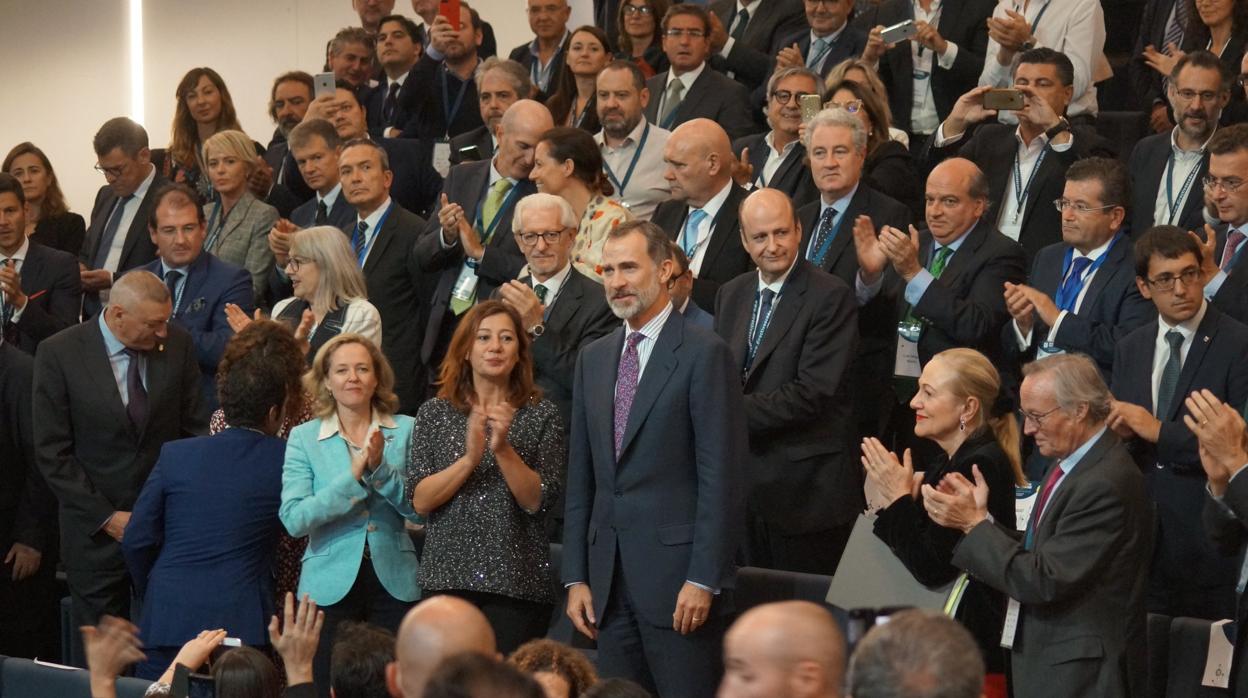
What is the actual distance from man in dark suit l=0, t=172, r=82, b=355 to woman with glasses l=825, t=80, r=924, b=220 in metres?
3.25

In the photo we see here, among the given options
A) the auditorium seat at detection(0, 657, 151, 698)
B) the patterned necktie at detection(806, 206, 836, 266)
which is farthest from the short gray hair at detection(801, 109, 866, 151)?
the auditorium seat at detection(0, 657, 151, 698)

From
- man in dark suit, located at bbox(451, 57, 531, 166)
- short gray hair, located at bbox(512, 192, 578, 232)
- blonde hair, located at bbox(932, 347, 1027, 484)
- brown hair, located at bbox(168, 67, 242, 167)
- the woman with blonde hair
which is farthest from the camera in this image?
brown hair, located at bbox(168, 67, 242, 167)

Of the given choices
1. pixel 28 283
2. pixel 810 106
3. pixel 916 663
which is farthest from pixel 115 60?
pixel 916 663

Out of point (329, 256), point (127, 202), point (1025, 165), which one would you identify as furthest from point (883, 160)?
point (127, 202)

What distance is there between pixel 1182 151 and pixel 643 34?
3111 mm

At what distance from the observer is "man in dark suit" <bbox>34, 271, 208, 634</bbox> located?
235 inches

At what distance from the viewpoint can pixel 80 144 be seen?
39.4ft

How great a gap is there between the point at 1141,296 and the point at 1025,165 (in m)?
1.13

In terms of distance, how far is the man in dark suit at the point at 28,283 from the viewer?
722 cm

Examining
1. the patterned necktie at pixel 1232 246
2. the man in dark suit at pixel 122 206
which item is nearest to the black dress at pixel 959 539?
the patterned necktie at pixel 1232 246

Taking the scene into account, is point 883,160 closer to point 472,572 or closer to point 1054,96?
point 1054,96

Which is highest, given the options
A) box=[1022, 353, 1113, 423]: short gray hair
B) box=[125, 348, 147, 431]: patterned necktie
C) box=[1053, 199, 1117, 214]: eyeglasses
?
box=[1053, 199, 1117, 214]: eyeglasses

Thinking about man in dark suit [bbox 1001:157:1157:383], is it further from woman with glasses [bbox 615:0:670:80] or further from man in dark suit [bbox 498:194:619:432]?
woman with glasses [bbox 615:0:670:80]

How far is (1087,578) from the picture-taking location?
423cm
